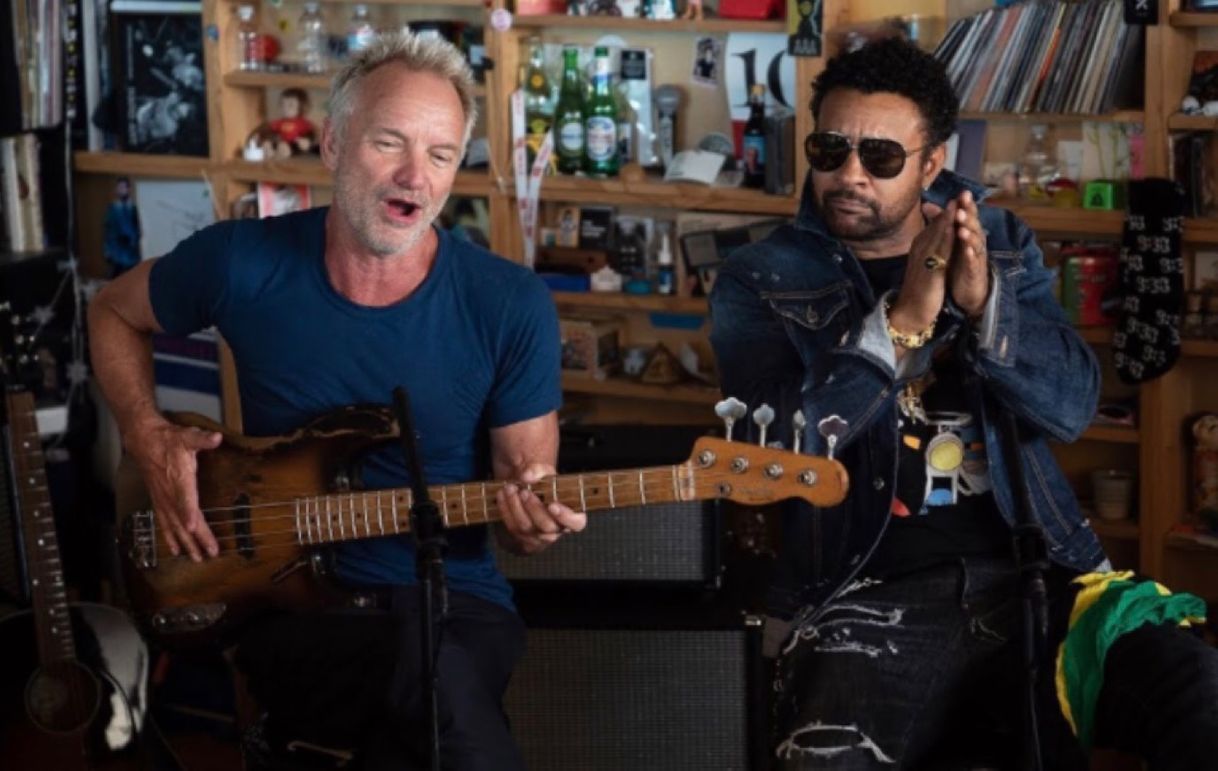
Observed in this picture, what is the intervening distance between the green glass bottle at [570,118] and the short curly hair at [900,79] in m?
1.29

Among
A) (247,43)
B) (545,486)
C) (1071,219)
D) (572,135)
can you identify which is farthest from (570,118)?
(545,486)

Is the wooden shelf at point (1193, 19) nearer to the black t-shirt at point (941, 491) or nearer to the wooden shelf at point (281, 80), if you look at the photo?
the black t-shirt at point (941, 491)

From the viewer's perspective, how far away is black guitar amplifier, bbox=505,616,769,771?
10.0ft

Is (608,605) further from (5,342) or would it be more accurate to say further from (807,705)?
(5,342)

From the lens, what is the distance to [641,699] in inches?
121

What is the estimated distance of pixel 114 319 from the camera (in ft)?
10.1

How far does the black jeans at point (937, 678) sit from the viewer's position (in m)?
2.56

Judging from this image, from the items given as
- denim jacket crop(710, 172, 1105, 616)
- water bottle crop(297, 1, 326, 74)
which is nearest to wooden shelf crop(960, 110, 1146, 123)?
denim jacket crop(710, 172, 1105, 616)

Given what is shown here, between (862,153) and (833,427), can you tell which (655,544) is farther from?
(862,153)

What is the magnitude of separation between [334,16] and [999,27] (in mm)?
1610

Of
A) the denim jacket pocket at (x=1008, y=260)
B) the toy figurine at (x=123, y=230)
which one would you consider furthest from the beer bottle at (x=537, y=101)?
the denim jacket pocket at (x=1008, y=260)

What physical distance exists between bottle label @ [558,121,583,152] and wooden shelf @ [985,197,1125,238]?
945 mm

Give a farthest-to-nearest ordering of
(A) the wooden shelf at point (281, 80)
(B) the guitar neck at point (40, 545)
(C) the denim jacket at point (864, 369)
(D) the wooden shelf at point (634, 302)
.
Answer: (A) the wooden shelf at point (281, 80) → (D) the wooden shelf at point (634, 302) → (B) the guitar neck at point (40, 545) → (C) the denim jacket at point (864, 369)

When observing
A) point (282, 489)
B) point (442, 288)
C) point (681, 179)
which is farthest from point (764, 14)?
point (282, 489)
